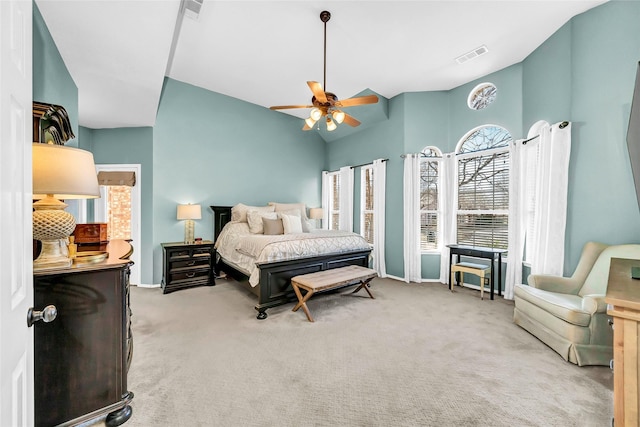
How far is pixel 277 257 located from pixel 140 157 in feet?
10.0

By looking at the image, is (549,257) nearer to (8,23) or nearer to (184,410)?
(184,410)

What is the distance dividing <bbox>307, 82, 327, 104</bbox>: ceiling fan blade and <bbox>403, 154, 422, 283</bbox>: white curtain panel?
8.05ft

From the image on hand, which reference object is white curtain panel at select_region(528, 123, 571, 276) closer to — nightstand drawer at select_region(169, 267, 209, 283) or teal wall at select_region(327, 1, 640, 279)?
teal wall at select_region(327, 1, 640, 279)

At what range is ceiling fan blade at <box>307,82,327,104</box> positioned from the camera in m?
2.57

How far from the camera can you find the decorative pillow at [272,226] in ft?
14.1

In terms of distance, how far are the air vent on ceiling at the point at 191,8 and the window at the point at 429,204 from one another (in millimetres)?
3849

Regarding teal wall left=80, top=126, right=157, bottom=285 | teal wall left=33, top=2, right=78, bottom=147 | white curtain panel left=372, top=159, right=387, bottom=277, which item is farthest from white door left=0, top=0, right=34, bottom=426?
white curtain panel left=372, top=159, right=387, bottom=277

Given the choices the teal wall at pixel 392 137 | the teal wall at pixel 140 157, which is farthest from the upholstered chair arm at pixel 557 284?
the teal wall at pixel 140 157

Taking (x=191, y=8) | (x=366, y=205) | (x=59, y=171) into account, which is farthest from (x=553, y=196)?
(x=191, y=8)

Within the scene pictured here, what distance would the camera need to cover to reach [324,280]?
3.16 metres

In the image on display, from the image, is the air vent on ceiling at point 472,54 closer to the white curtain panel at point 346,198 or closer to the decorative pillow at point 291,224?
the white curtain panel at point 346,198

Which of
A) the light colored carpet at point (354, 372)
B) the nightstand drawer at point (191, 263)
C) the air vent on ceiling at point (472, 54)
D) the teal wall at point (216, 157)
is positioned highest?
the air vent on ceiling at point (472, 54)

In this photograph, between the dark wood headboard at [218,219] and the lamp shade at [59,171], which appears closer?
the lamp shade at [59,171]

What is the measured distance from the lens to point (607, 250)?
250cm
